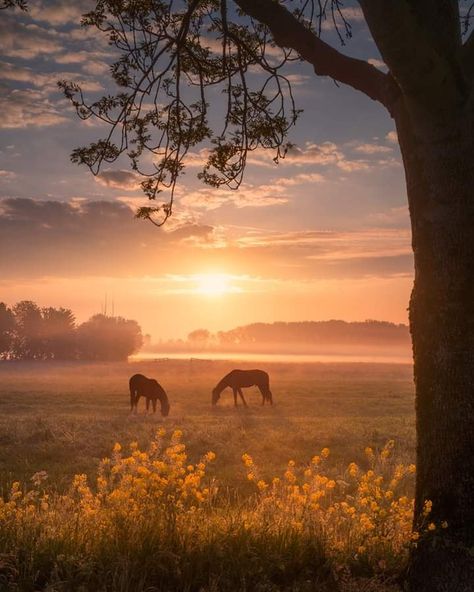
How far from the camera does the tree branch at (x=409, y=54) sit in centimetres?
491

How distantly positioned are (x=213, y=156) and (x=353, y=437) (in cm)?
1406

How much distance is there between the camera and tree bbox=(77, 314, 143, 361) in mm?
101312

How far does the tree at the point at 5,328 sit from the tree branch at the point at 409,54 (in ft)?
323

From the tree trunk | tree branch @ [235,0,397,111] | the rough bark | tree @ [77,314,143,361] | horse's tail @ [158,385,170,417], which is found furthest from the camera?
tree @ [77,314,143,361]

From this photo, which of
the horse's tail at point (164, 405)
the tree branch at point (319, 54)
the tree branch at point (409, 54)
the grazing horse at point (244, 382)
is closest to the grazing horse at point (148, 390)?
the horse's tail at point (164, 405)

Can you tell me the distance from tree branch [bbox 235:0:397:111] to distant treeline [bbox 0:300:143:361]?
97.0 m

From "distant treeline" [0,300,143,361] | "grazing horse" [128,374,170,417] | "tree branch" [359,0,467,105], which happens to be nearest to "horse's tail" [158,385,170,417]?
"grazing horse" [128,374,170,417]

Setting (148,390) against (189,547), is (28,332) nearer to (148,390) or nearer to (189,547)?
(148,390)

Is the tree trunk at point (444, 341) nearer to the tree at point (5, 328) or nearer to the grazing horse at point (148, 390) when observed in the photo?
the grazing horse at point (148, 390)

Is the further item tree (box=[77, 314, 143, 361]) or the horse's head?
tree (box=[77, 314, 143, 361])

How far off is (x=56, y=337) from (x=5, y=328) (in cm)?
872

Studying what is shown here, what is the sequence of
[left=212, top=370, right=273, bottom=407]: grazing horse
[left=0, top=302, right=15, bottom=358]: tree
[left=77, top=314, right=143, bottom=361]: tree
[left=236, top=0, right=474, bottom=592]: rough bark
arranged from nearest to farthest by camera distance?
1. [left=236, top=0, right=474, bottom=592]: rough bark
2. [left=212, top=370, right=273, bottom=407]: grazing horse
3. [left=0, top=302, right=15, bottom=358]: tree
4. [left=77, top=314, right=143, bottom=361]: tree

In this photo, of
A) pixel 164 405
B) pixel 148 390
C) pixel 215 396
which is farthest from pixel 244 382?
pixel 148 390

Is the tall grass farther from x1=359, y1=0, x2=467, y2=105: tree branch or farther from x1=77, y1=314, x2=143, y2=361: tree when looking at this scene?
x1=77, y1=314, x2=143, y2=361: tree
